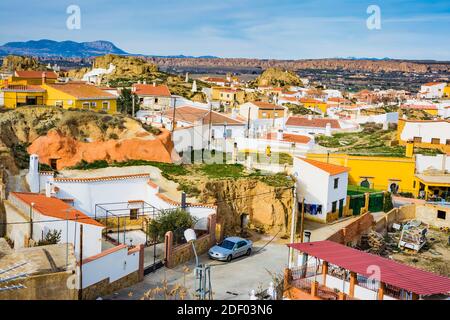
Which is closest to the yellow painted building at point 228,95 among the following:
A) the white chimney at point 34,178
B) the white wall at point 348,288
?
the white chimney at point 34,178

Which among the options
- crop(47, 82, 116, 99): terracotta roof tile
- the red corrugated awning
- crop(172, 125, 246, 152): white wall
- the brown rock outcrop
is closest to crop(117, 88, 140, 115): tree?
crop(47, 82, 116, 99): terracotta roof tile

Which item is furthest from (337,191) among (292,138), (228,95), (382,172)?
(228,95)

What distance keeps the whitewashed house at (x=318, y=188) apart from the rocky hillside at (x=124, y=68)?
54.0 meters

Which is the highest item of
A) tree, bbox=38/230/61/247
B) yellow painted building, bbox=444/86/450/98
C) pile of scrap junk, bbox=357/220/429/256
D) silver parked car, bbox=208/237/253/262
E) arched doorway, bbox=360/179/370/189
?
yellow painted building, bbox=444/86/450/98

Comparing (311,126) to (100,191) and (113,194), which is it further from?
(100,191)

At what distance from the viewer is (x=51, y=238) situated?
54.5 feet

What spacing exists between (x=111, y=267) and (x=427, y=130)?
3307 centimetres

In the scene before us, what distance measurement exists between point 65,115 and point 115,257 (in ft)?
51.3

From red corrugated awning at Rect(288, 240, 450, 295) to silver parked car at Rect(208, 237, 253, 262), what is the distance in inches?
194

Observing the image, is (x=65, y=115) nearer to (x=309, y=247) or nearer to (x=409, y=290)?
(x=309, y=247)

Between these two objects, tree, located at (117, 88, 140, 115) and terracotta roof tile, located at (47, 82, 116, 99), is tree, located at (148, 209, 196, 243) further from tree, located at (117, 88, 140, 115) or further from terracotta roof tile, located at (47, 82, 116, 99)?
tree, located at (117, 88, 140, 115)

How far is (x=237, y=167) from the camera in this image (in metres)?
27.8

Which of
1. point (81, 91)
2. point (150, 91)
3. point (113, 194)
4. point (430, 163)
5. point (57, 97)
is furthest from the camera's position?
point (150, 91)

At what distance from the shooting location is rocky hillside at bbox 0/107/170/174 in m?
26.1
